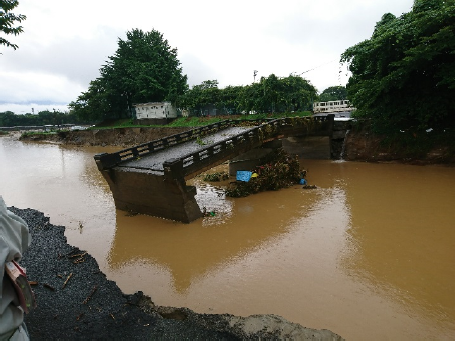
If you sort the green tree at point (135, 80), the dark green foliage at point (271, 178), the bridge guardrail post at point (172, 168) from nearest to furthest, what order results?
the bridge guardrail post at point (172, 168), the dark green foliage at point (271, 178), the green tree at point (135, 80)

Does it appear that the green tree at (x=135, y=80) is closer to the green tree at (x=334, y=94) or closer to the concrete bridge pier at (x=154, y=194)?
the concrete bridge pier at (x=154, y=194)

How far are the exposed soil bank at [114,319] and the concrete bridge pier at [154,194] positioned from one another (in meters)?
3.59

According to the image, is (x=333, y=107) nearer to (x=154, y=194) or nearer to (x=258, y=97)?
(x=258, y=97)

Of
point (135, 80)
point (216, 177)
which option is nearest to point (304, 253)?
point (216, 177)

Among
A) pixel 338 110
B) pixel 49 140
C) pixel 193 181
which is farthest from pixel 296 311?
pixel 49 140

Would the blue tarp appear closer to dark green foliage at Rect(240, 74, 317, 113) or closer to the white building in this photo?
dark green foliage at Rect(240, 74, 317, 113)

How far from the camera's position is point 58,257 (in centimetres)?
669

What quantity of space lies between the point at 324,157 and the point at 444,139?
265 inches

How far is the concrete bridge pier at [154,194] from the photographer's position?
29.9 ft

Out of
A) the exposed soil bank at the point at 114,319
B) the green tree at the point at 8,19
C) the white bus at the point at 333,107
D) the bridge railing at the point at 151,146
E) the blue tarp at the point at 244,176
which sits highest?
the green tree at the point at 8,19

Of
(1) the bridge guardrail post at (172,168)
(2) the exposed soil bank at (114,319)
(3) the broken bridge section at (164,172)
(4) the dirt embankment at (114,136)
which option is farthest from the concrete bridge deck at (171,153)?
(4) the dirt embankment at (114,136)

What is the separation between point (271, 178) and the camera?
1288 centimetres

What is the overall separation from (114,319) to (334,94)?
82188 mm

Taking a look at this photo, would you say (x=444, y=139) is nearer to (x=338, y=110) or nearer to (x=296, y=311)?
(x=296, y=311)
